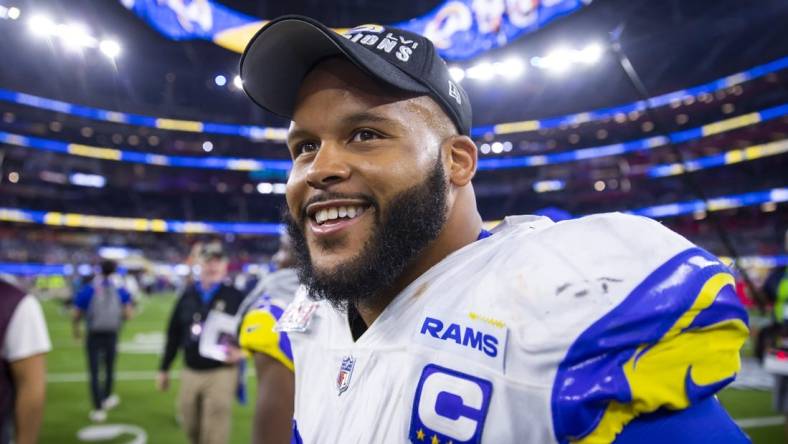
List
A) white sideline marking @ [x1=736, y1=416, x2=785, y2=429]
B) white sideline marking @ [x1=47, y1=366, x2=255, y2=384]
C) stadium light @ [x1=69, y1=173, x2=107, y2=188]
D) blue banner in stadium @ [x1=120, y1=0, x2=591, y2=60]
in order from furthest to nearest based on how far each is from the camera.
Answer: stadium light @ [x1=69, y1=173, x2=107, y2=188] → blue banner in stadium @ [x1=120, y1=0, x2=591, y2=60] → white sideline marking @ [x1=47, y1=366, x2=255, y2=384] → white sideline marking @ [x1=736, y1=416, x2=785, y2=429]

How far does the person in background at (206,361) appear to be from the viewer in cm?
430

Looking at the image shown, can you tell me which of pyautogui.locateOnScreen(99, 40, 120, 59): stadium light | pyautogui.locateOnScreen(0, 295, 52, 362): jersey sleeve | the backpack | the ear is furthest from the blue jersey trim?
pyautogui.locateOnScreen(99, 40, 120, 59): stadium light

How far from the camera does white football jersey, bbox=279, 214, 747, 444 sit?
0.70m

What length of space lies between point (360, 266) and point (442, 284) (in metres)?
0.18

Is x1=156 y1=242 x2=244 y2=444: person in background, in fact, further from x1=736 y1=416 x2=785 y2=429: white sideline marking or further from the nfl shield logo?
x1=736 y1=416 x2=785 y2=429: white sideline marking

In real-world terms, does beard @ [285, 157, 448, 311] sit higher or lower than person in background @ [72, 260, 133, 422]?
higher

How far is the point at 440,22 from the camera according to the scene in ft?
69.3

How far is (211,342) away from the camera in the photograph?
14.3ft

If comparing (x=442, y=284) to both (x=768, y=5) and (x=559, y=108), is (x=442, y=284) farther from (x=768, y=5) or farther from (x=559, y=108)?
(x=559, y=108)

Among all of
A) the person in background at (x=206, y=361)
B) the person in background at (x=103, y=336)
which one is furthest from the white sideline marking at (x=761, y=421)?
the person in background at (x=103, y=336)

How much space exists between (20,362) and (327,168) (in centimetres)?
209

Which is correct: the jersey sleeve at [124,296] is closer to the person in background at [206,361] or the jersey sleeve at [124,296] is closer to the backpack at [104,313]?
the backpack at [104,313]

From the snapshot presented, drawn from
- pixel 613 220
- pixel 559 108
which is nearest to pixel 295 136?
pixel 613 220

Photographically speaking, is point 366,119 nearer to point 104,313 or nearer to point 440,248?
point 440,248
